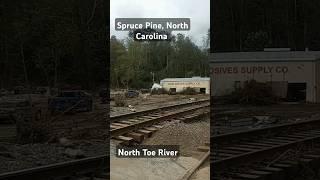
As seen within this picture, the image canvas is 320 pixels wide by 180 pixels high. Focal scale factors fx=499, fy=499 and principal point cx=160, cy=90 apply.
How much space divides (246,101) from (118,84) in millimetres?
17501

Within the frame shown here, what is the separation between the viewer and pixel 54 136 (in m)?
9.80

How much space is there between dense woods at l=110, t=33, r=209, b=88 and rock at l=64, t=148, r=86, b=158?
2611 mm

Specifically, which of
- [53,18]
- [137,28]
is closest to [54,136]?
[137,28]

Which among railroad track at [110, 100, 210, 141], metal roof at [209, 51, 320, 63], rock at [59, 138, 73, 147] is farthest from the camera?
metal roof at [209, 51, 320, 63]

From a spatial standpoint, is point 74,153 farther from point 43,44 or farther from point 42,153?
point 43,44

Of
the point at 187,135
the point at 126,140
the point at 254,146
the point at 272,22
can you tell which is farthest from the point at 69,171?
the point at 272,22

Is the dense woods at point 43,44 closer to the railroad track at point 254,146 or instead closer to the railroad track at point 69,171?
the railroad track at point 254,146

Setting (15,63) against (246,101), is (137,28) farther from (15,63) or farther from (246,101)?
(15,63)

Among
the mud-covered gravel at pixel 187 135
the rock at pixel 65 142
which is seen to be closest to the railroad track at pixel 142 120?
the mud-covered gravel at pixel 187 135

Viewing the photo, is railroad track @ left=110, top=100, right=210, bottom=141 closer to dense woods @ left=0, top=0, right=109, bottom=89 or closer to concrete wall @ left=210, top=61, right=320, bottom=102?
concrete wall @ left=210, top=61, right=320, bottom=102

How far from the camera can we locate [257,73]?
23.6 metres

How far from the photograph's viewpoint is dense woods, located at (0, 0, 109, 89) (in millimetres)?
29406

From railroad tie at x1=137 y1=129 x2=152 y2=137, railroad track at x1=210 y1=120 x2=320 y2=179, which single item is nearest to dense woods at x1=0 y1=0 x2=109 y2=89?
railroad track at x1=210 y1=120 x2=320 y2=179

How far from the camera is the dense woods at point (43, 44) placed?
1158 inches
